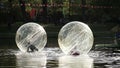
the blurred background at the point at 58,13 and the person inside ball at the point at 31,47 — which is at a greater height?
the person inside ball at the point at 31,47

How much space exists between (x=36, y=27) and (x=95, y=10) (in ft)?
128

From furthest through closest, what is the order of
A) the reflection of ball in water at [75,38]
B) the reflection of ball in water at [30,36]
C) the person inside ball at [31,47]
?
the person inside ball at [31,47] < the reflection of ball in water at [30,36] < the reflection of ball in water at [75,38]

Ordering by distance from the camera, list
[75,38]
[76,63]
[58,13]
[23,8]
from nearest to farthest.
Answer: [76,63] → [75,38] → [23,8] → [58,13]

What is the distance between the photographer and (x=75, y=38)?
28797 millimetres

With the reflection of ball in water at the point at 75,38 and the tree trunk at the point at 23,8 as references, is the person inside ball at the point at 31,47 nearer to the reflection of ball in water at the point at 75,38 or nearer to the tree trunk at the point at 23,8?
the reflection of ball in water at the point at 75,38

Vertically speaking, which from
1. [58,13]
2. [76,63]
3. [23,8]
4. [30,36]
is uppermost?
[30,36]

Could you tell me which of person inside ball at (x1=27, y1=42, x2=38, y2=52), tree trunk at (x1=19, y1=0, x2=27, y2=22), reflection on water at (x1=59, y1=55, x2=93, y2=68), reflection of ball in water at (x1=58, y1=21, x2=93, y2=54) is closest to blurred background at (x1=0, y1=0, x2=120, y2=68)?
tree trunk at (x1=19, y1=0, x2=27, y2=22)

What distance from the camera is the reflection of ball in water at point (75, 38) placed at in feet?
94.2

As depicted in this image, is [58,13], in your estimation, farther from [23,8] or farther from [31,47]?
[31,47]

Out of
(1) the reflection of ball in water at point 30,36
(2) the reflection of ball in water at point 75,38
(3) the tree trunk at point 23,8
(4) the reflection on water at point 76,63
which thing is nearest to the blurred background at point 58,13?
(3) the tree trunk at point 23,8

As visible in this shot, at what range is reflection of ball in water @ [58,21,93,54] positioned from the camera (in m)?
28.7

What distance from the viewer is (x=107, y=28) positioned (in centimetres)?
6519

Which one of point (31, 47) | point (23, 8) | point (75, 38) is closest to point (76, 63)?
point (75, 38)

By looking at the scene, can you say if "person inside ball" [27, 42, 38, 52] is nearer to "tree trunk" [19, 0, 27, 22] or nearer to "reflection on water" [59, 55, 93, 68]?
"reflection on water" [59, 55, 93, 68]
